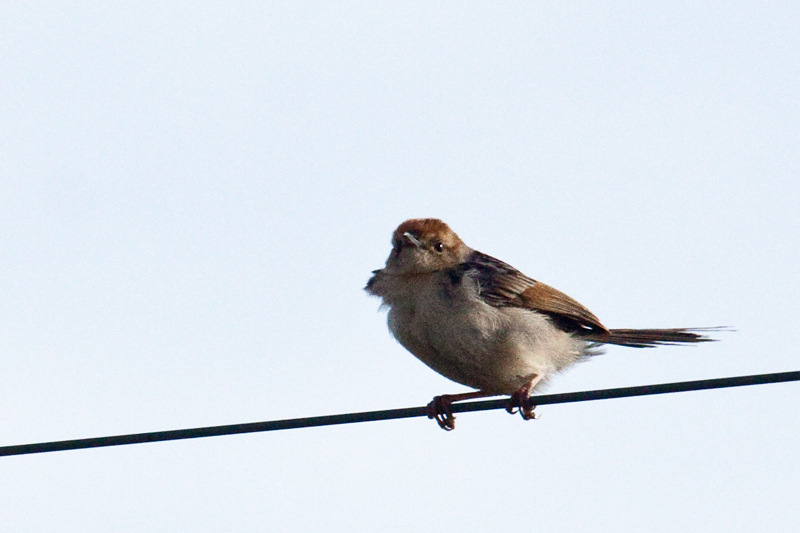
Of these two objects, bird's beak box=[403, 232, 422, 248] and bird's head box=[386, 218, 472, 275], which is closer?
bird's head box=[386, 218, 472, 275]

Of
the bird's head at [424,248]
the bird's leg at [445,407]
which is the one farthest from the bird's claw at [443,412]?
the bird's head at [424,248]

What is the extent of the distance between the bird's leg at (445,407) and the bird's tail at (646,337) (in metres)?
1.33

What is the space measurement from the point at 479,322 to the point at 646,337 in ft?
5.79

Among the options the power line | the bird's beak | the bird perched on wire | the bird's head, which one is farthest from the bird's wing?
the power line

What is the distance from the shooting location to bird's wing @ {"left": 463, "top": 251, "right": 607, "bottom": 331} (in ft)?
28.9

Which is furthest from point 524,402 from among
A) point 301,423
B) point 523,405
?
point 301,423

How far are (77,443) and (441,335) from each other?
130 inches

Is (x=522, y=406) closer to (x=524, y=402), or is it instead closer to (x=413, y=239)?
(x=524, y=402)

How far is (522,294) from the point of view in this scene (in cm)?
902

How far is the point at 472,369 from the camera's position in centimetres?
847

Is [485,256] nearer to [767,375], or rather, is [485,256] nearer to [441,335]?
[441,335]

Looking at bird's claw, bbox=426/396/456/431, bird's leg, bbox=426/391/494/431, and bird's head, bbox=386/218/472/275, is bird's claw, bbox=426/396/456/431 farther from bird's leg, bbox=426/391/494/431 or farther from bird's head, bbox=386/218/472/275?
bird's head, bbox=386/218/472/275

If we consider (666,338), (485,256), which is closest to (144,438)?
(485,256)

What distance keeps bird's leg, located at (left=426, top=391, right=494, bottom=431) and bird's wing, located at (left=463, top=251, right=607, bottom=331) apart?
0.75 meters
